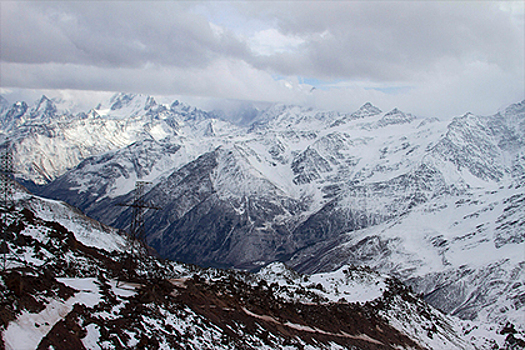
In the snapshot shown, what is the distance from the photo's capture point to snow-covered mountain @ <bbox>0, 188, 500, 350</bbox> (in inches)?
1701

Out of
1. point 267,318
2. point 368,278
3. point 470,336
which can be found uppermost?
point 267,318

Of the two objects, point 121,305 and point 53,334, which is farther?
point 121,305

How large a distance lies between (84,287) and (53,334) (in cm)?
1700

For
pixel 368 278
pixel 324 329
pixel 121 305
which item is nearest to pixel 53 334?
pixel 121 305

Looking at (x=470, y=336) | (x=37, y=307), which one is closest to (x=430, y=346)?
(x=470, y=336)

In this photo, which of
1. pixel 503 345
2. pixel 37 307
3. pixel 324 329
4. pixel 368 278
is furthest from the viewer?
pixel 368 278

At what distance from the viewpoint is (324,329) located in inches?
3625

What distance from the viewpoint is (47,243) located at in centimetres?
8600

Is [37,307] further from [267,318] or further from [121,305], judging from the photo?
[267,318]

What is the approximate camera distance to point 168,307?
2329 inches

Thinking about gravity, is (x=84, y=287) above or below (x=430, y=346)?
above

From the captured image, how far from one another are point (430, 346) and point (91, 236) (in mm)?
102875

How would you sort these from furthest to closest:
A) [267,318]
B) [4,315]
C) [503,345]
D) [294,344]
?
[503,345] < [267,318] < [294,344] < [4,315]

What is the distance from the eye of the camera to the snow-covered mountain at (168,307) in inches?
1701
